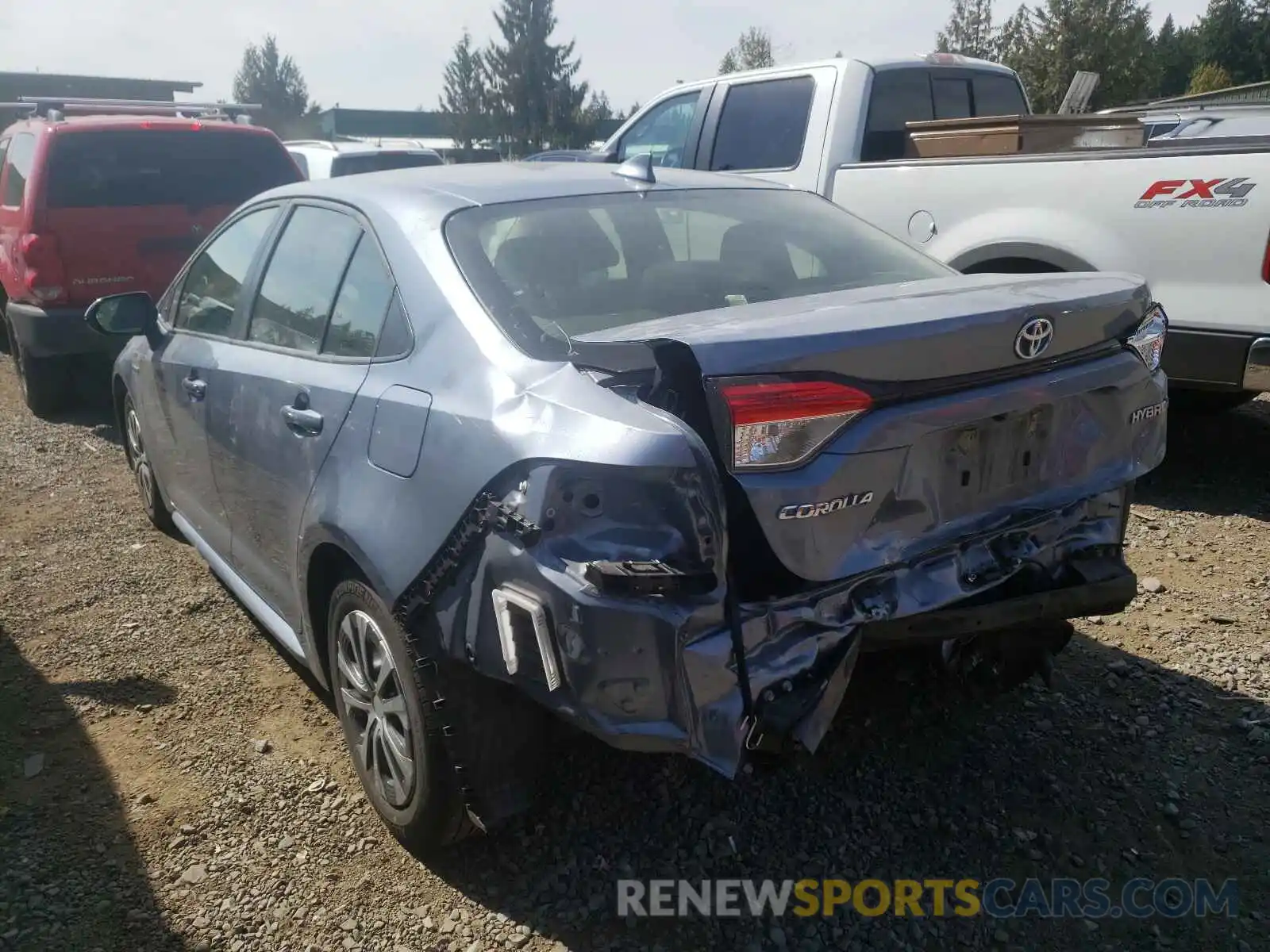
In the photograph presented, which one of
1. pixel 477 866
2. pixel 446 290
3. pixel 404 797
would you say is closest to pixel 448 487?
pixel 446 290

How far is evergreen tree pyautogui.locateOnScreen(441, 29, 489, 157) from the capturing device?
185 ft

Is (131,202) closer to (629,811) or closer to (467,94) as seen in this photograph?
(629,811)

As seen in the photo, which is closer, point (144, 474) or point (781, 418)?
point (781, 418)

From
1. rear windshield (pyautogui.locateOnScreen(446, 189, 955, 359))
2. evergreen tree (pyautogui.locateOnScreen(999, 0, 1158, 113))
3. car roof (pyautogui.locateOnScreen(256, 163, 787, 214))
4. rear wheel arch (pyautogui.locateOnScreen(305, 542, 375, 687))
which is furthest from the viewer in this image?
evergreen tree (pyautogui.locateOnScreen(999, 0, 1158, 113))

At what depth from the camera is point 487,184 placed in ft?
9.73

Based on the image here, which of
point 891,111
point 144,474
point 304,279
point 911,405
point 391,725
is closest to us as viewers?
point 911,405

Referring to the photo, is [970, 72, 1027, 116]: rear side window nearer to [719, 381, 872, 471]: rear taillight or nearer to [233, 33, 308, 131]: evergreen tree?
[719, 381, 872, 471]: rear taillight

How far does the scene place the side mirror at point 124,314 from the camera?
4.00 m

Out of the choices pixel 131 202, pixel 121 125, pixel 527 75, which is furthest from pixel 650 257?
pixel 527 75

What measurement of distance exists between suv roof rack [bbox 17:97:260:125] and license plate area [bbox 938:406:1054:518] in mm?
7476

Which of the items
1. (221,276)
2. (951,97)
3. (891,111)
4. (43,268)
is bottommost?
(43,268)

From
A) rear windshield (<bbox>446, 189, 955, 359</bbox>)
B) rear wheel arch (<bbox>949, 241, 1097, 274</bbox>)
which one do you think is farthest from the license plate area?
rear wheel arch (<bbox>949, 241, 1097, 274</bbox>)

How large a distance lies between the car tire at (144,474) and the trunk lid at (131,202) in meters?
2.01

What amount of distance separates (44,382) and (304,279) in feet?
16.5
